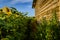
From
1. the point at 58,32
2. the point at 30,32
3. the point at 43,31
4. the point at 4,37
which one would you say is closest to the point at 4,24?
the point at 4,37

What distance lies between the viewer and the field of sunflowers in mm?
9202

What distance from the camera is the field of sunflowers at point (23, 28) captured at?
9.20m

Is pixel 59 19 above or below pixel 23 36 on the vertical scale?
above

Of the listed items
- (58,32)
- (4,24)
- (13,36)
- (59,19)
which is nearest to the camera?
(58,32)

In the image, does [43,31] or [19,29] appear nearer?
[43,31]

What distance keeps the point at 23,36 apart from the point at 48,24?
2.40 m

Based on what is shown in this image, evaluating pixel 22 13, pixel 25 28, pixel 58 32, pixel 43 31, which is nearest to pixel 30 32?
pixel 25 28

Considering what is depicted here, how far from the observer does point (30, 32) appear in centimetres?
1184

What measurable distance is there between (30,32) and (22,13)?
1263mm

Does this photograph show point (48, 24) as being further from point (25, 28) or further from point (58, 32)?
point (25, 28)

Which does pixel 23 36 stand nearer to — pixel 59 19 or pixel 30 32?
pixel 30 32

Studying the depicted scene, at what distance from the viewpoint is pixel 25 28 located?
11.5 m

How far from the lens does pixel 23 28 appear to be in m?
11.4

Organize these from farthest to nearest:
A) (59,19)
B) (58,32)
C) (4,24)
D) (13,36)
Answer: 1. (4,24)
2. (13,36)
3. (59,19)
4. (58,32)
